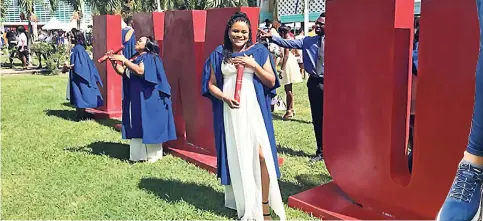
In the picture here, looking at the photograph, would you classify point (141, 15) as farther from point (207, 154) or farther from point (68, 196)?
point (68, 196)

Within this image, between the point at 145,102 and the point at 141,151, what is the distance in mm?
673

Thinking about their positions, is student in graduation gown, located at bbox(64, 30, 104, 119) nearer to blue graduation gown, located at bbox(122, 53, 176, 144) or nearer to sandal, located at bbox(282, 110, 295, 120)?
blue graduation gown, located at bbox(122, 53, 176, 144)

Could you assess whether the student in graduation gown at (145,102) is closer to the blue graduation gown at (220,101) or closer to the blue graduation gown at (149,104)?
the blue graduation gown at (149,104)

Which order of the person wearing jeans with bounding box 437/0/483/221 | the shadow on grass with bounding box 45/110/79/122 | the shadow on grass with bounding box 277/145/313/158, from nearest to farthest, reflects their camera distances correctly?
the person wearing jeans with bounding box 437/0/483/221, the shadow on grass with bounding box 277/145/313/158, the shadow on grass with bounding box 45/110/79/122

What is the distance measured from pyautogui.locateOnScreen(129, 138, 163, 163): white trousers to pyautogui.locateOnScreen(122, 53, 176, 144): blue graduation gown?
130 millimetres

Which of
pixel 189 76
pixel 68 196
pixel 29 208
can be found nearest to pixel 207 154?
pixel 189 76

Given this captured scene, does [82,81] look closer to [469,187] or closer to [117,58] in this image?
[117,58]

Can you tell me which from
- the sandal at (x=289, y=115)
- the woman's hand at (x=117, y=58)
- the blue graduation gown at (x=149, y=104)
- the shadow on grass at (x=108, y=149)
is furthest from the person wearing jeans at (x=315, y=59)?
the sandal at (x=289, y=115)

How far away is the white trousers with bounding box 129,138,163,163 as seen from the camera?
19.3 ft

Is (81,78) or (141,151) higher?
(81,78)

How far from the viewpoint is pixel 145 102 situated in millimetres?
5578

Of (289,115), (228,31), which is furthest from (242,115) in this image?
(289,115)

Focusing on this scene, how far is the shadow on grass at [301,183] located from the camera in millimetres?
4715

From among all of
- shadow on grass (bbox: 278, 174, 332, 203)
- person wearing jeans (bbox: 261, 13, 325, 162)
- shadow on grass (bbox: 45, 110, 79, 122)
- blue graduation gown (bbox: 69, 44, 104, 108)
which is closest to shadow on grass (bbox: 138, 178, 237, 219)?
shadow on grass (bbox: 278, 174, 332, 203)
